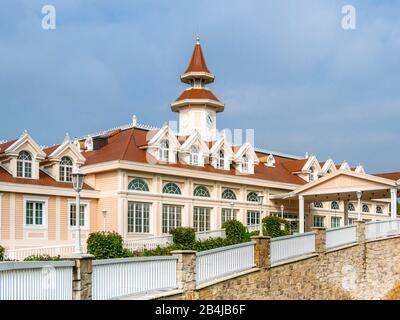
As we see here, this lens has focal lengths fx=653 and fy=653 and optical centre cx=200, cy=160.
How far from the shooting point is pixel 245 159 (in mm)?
41562

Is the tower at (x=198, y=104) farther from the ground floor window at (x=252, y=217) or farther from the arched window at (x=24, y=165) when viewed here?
the arched window at (x=24, y=165)

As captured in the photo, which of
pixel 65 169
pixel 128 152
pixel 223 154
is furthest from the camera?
pixel 223 154

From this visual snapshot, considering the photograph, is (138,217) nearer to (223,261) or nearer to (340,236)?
(340,236)

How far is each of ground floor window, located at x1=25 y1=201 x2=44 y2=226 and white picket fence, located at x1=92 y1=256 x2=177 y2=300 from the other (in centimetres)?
1525

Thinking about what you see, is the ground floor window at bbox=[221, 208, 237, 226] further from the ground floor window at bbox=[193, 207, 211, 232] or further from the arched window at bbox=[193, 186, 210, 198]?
the arched window at bbox=[193, 186, 210, 198]

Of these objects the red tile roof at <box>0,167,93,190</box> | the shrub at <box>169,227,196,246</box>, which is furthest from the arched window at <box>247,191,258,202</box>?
the red tile roof at <box>0,167,93,190</box>

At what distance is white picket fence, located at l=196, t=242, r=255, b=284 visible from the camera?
18734mm

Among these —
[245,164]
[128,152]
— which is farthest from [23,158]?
[245,164]

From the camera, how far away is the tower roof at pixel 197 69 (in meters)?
44.8

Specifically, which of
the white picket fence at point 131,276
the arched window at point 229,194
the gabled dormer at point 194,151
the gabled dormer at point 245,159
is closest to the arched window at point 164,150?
the gabled dormer at point 194,151

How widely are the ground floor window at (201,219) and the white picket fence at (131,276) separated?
19.6 m

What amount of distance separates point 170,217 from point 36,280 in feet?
73.8
